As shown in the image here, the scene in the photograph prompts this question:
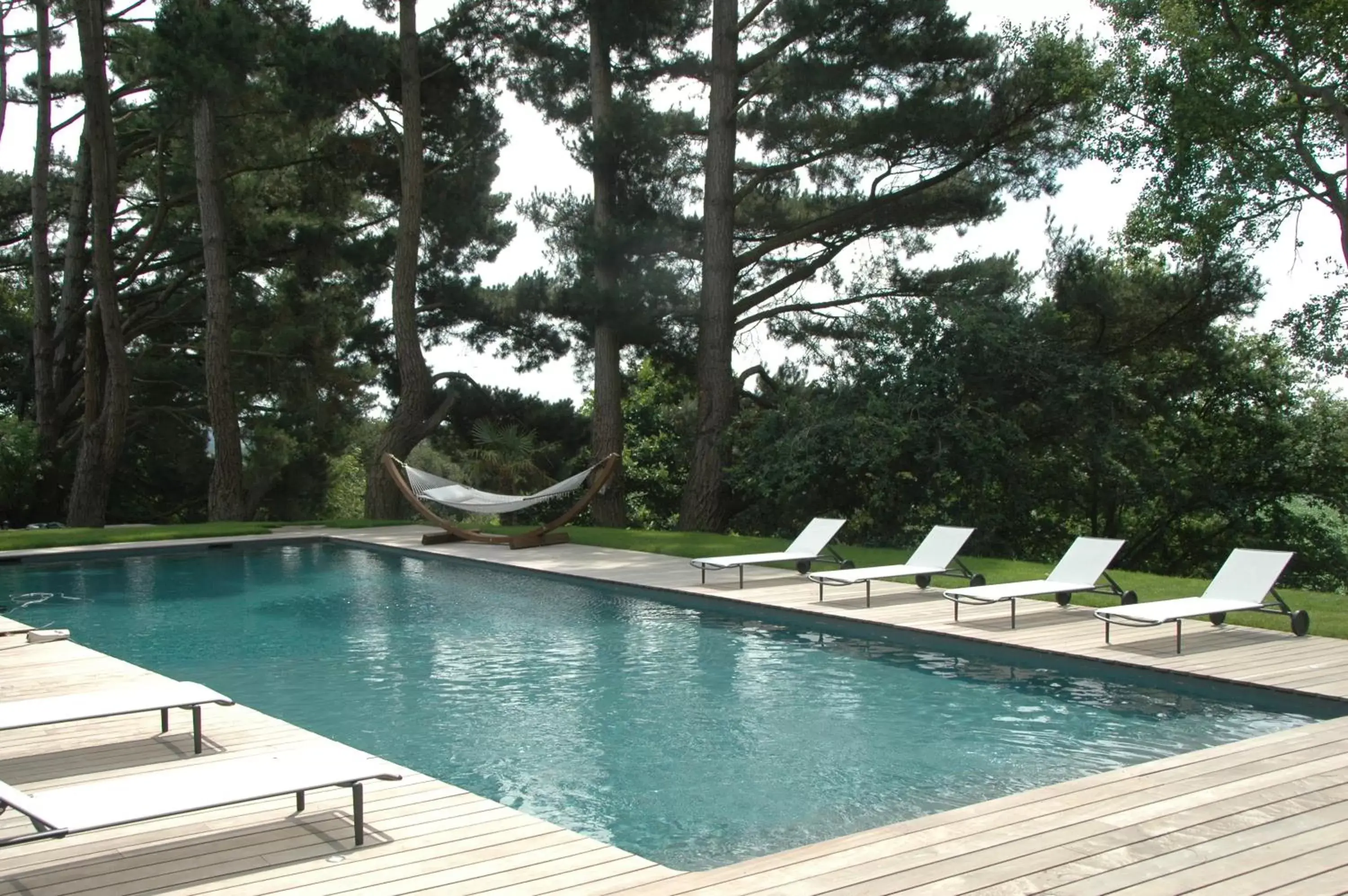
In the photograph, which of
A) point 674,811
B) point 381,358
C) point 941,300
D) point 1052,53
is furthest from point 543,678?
point 381,358

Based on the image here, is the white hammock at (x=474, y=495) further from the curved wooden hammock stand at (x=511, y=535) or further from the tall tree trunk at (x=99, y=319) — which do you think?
the tall tree trunk at (x=99, y=319)

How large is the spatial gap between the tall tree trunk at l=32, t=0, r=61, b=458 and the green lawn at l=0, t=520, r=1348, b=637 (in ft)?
20.1

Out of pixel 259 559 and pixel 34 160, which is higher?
pixel 34 160

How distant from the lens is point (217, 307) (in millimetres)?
18938

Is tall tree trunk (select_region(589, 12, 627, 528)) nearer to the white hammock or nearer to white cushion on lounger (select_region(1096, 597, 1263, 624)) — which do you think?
the white hammock

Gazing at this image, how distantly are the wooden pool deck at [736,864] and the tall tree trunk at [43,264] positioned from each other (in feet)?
62.9

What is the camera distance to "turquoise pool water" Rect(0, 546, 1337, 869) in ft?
17.0

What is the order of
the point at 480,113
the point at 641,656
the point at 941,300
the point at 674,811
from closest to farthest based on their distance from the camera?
the point at 674,811 < the point at 641,656 < the point at 941,300 < the point at 480,113

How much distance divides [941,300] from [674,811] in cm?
1238

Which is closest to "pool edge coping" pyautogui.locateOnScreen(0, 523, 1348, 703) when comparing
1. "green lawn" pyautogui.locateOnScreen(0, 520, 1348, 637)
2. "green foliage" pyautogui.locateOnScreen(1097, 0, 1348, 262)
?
"green lawn" pyautogui.locateOnScreen(0, 520, 1348, 637)

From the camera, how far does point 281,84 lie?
19.0 m

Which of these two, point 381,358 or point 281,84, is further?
point 381,358

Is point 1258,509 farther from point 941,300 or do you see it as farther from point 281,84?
Result: point 281,84

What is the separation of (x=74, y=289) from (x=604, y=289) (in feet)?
37.2
